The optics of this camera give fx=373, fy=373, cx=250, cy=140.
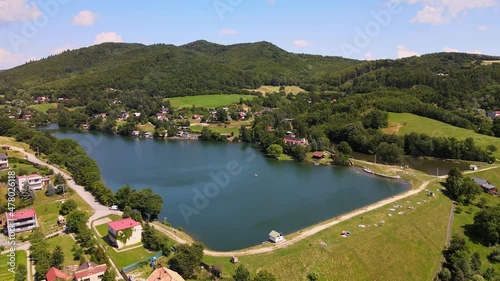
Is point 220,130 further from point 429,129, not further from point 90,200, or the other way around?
point 90,200

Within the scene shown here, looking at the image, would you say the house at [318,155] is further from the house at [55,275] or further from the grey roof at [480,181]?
the house at [55,275]

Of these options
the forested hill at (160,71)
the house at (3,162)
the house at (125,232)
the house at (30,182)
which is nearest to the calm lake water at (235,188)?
the house at (125,232)

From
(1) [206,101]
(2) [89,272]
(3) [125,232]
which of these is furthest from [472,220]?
(1) [206,101]

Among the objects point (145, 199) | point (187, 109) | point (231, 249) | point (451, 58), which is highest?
point (451, 58)

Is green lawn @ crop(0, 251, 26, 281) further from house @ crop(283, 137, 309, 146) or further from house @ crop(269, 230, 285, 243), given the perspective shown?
house @ crop(283, 137, 309, 146)

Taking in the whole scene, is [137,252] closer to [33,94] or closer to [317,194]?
[317,194]

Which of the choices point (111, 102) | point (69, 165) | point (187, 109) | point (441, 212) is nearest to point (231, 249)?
point (441, 212)
